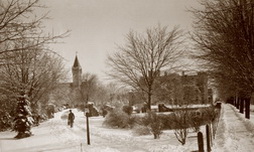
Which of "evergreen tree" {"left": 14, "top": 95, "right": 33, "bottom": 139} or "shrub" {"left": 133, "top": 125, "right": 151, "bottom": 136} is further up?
"evergreen tree" {"left": 14, "top": 95, "right": 33, "bottom": 139}

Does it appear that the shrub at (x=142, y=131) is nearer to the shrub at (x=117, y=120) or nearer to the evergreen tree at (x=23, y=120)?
the shrub at (x=117, y=120)

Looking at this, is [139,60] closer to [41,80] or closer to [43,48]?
[41,80]

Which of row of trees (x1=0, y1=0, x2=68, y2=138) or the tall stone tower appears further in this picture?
the tall stone tower

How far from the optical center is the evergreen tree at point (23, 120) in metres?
21.5

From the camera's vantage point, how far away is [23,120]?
21938mm

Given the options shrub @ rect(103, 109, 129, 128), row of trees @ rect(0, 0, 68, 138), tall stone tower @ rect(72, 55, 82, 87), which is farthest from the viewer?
tall stone tower @ rect(72, 55, 82, 87)

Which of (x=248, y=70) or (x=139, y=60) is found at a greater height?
(x=139, y=60)

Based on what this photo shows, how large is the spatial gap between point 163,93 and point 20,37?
26.3 metres

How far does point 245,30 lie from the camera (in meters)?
11.9

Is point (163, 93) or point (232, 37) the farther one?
point (163, 93)

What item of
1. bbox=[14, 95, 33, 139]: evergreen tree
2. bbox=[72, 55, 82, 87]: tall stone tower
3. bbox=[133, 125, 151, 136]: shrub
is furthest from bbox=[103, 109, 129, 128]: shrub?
bbox=[72, 55, 82, 87]: tall stone tower

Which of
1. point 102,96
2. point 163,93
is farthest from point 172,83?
point 102,96

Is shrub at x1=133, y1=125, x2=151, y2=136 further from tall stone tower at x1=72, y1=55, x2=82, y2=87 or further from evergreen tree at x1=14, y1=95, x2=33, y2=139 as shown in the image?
tall stone tower at x1=72, y1=55, x2=82, y2=87

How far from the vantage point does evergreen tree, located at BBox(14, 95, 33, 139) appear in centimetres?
2153
